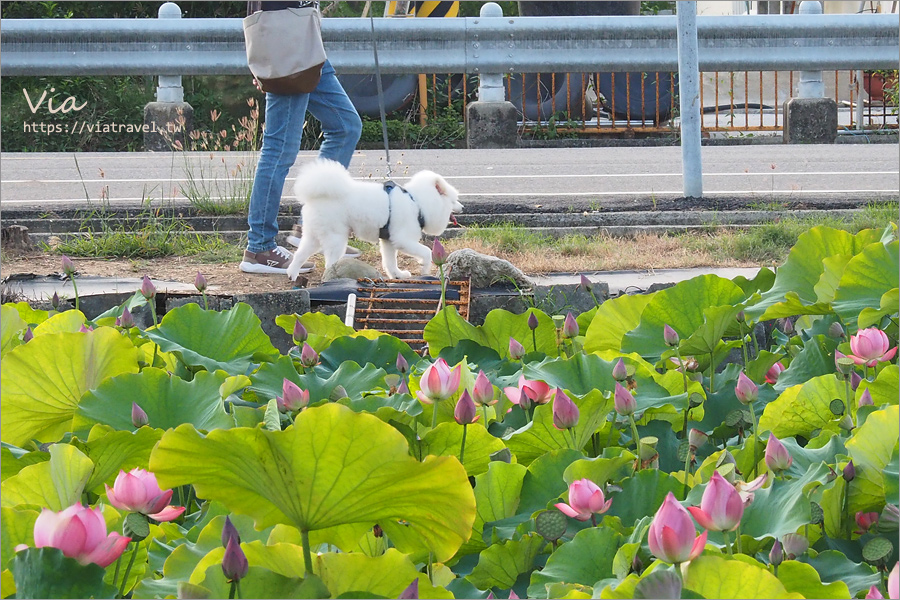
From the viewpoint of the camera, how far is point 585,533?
1.04 meters

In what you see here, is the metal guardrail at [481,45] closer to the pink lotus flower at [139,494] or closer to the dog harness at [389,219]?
the dog harness at [389,219]

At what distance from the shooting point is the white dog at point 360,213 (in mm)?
4223

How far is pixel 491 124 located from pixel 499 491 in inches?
→ 322

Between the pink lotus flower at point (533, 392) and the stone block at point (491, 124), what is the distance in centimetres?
787

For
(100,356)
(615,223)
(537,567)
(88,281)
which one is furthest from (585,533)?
(615,223)

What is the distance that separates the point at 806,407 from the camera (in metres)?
1.39

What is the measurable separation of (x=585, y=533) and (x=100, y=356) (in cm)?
78

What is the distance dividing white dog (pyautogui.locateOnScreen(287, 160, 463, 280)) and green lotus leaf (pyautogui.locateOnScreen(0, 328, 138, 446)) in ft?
8.99

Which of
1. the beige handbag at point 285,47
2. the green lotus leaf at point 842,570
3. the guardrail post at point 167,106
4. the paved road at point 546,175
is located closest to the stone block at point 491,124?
the paved road at point 546,175

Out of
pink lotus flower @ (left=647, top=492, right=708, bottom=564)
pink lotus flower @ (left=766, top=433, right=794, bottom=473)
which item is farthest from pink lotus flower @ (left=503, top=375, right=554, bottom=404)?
pink lotus flower @ (left=647, top=492, right=708, bottom=564)

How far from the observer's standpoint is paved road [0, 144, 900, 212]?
6316 mm

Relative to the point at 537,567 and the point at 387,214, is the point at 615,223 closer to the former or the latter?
the point at 387,214

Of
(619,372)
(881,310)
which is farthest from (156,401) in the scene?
(881,310)

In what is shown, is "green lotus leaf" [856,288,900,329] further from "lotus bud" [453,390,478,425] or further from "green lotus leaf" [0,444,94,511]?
"green lotus leaf" [0,444,94,511]
